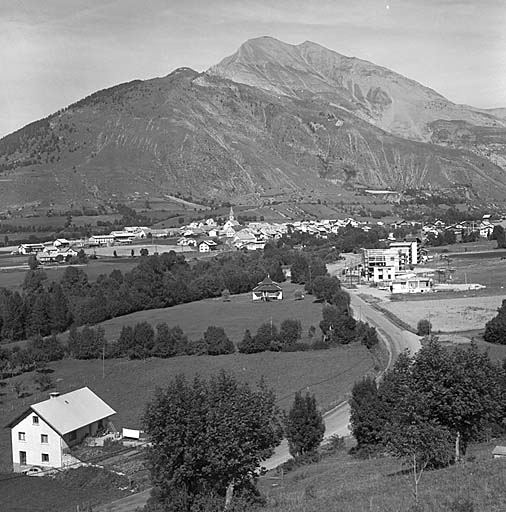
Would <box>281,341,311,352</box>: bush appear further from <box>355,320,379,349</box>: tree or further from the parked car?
the parked car

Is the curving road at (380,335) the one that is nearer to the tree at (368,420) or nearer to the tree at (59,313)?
the tree at (368,420)

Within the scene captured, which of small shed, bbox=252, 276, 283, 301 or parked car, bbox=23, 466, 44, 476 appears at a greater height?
small shed, bbox=252, 276, 283, 301

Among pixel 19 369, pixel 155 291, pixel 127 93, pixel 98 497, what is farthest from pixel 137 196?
pixel 98 497

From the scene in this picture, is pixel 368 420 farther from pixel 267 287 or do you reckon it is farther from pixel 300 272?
pixel 300 272

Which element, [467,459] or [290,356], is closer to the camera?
[467,459]

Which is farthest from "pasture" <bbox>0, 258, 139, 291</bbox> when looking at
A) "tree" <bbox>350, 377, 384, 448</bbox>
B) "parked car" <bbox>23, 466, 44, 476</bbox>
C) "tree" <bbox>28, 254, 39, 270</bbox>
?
"tree" <bbox>350, 377, 384, 448</bbox>

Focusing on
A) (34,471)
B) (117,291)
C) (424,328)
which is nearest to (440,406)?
(34,471)

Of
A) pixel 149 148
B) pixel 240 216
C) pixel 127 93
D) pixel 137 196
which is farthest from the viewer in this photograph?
pixel 127 93

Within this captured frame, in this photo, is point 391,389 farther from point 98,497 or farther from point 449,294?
point 449,294
